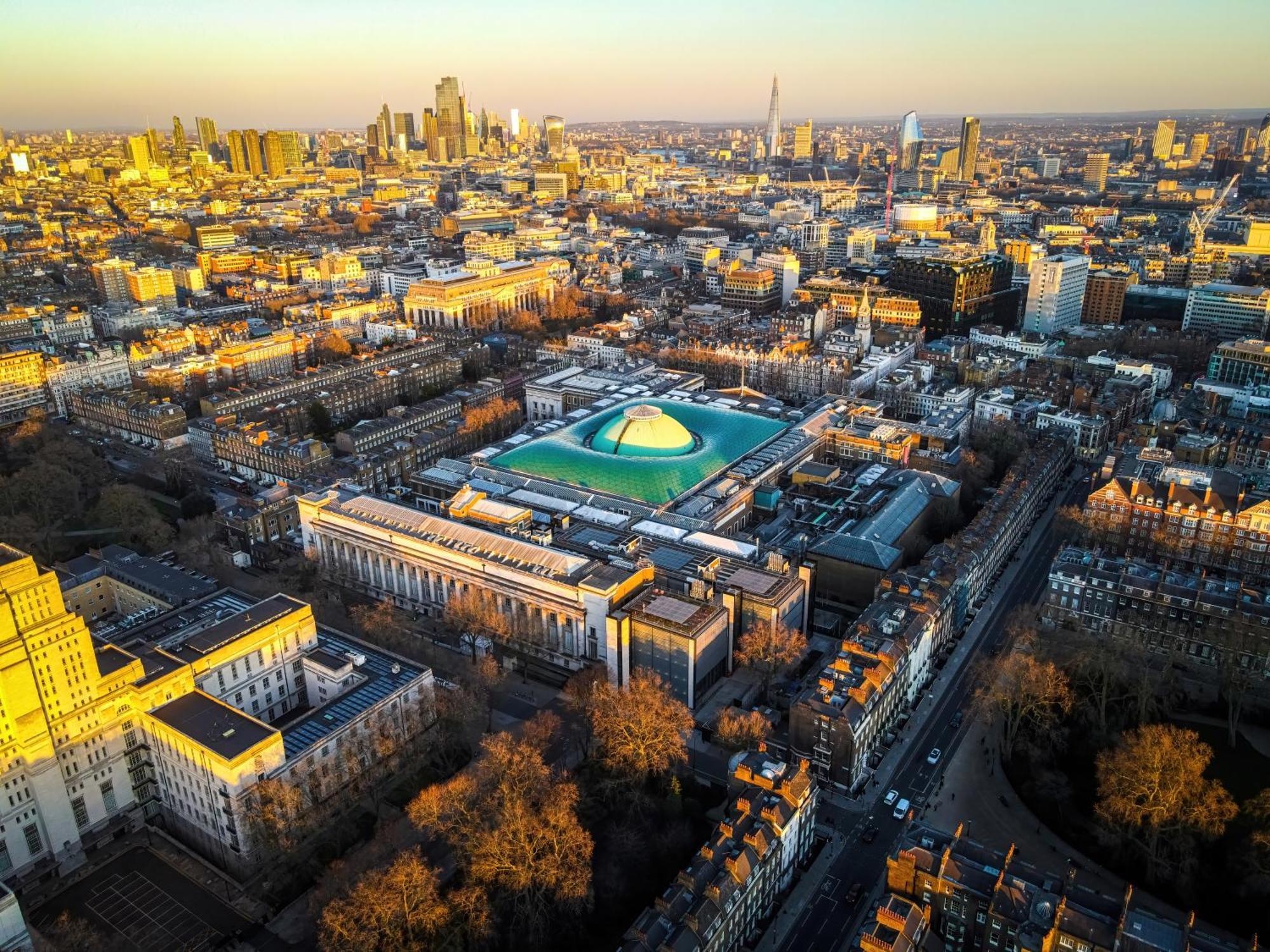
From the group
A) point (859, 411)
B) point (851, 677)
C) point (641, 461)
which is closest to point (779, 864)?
point (851, 677)

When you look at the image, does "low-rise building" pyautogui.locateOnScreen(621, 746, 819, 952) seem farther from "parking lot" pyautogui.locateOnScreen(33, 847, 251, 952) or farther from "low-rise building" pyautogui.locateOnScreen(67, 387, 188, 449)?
"low-rise building" pyautogui.locateOnScreen(67, 387, 188, 449)

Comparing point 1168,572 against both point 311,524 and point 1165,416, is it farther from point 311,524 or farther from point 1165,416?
point 311,524

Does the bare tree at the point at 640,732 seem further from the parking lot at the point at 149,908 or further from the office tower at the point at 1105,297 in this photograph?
the office tower at the point at 1105,297

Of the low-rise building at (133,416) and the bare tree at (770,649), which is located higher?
the low-rise building at (133,416)

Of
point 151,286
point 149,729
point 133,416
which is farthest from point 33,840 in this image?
point 151,286

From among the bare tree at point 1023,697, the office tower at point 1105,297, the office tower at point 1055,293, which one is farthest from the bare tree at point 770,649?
the office tower at point 1105,297

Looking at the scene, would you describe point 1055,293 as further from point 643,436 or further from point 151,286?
point 151,286
